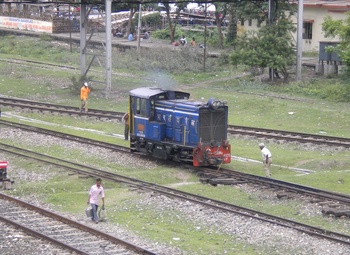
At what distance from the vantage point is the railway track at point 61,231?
15.7 metres

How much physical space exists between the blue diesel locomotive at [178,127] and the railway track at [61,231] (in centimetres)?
711

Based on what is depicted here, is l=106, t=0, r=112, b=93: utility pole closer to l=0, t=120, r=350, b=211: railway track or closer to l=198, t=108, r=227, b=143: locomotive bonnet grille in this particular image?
l=0, t=120, r=350, b=211: railway track

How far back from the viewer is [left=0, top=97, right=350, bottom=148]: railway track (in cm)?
2989

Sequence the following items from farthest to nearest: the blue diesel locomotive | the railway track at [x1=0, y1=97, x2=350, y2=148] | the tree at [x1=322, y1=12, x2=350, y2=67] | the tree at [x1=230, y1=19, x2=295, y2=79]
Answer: the tree at [x1=230, y1=19, x2=295, y2=79] < the tree at [x1=322, y1=12, x2=350, y2=67] < the railway track at [x1=0, y1=97, x2=350, y2=148] < the blue diesel locomotive

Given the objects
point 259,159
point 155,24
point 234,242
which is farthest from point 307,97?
point 155,24

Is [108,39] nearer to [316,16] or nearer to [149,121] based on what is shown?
[149,121]

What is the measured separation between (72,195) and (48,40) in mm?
53608

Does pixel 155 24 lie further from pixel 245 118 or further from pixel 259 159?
pixel 259 159

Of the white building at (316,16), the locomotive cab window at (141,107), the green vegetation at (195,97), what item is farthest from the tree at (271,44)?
the locomotive cab window at (141,107)

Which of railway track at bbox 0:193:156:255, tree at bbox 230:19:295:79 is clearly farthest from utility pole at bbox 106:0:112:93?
railway track at bbox 0:193:156:255

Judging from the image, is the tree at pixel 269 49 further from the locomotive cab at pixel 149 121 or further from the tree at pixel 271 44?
the locomotive cab at pixel 149 121

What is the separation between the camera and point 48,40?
72750 millimetres

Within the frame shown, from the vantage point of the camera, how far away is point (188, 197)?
20.9 meters

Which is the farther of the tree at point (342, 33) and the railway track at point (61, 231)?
the tree at point (342, 33)
